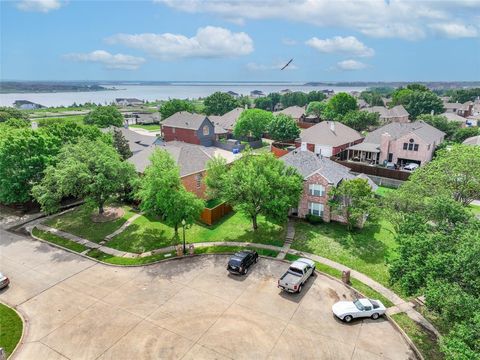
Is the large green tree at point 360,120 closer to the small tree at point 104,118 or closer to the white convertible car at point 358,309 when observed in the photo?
the small tree at point 104,118

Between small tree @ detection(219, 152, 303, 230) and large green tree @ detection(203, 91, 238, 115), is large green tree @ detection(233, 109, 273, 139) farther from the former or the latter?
small tree @ detection(219, 152, 303, 230)

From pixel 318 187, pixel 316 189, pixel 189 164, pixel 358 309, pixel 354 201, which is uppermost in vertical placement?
pixel 189 164

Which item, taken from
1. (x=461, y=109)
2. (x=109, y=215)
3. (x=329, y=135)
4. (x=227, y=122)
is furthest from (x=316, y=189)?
(x=461, y=109)

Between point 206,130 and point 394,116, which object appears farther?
point 394,116

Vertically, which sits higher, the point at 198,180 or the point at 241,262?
the point at 198,180

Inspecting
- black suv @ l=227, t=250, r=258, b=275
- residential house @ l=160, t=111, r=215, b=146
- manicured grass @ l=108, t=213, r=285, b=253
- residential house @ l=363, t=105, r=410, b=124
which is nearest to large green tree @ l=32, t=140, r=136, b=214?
manicured grass @ l=108, t=213, r=285, b=253

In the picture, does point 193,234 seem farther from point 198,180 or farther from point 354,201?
point 354,201

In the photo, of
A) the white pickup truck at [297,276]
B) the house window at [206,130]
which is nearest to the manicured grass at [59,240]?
the white pickup truck at [297,276]

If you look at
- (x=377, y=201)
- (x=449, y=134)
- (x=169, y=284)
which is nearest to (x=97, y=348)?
(x=169, y=284)
